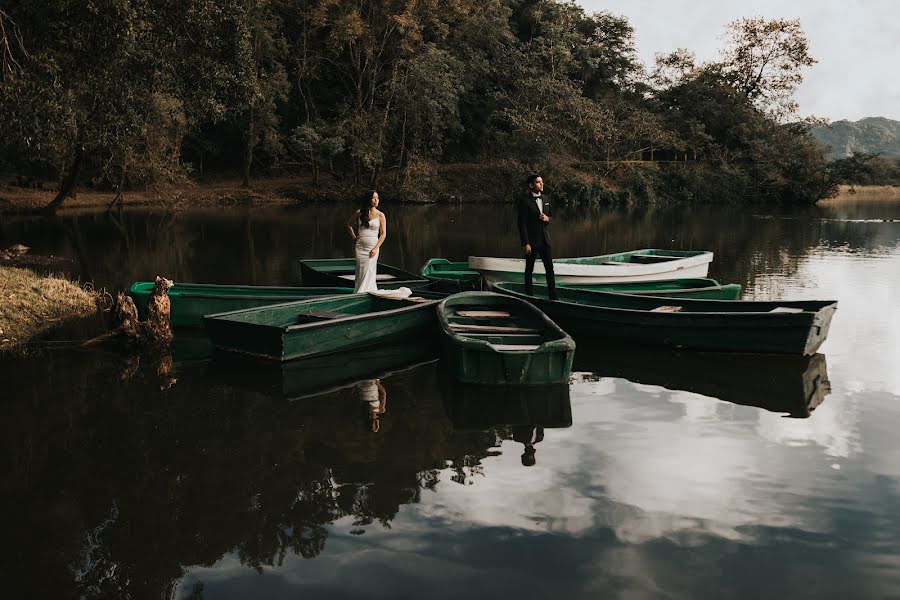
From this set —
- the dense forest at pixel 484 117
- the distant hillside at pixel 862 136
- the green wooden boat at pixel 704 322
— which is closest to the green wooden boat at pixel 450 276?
the green wooden boat at pixel 704 322

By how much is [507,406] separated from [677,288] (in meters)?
6.84

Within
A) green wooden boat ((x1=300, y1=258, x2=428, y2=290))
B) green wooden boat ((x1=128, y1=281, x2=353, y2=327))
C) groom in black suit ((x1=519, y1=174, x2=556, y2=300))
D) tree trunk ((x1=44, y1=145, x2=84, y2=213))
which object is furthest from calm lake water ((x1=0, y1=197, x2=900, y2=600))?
tree trunk ((x1=44, y1=145, x2=84, y2=213))

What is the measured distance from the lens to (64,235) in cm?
2381

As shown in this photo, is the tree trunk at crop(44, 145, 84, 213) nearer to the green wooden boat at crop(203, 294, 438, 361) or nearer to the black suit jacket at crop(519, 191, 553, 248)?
the green wooden boat at crop(203, 294, 438, 361)

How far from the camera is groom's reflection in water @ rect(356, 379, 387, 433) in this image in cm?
767

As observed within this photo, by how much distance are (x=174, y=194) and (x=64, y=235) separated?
14.7 metres

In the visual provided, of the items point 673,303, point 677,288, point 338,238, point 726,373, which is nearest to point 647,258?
point 677,288

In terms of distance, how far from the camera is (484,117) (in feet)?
159

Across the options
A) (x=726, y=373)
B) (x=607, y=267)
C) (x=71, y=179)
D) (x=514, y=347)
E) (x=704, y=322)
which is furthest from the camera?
(x=71, y=179)

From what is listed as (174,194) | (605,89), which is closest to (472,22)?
(605,89)

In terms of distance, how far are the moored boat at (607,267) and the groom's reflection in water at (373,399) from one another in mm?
4244

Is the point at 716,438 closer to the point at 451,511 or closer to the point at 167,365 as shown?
the point at 451,511

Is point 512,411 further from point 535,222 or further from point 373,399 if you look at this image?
point 535,222

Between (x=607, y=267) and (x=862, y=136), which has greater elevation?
(x=862, y=136)
